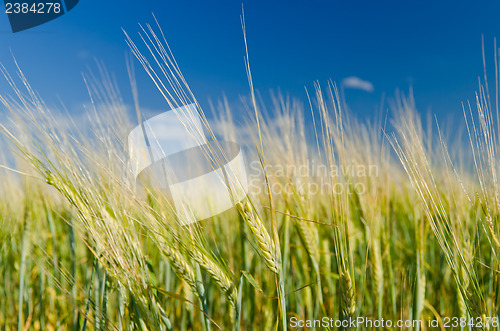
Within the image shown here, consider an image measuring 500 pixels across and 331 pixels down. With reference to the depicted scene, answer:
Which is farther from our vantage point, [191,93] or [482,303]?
[482,303]

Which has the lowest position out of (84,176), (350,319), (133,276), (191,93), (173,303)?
(173,303)

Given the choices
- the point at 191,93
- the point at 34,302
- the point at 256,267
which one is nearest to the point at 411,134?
the point at 191,93

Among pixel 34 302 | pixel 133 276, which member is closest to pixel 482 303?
pixel 133 276

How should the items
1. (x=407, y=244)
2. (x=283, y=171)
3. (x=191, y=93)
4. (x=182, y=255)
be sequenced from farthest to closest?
(x=407, y=244) → (x=283, y=171) → (x=182, y=255) → (x=191, y=93)

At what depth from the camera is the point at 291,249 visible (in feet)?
4.47

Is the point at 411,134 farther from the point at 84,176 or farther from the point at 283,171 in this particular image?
the point at 84,176

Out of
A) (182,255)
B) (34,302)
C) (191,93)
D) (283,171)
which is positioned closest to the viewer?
(191,93)

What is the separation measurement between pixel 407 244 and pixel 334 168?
3.46 ft

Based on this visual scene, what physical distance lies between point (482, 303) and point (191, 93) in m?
0.80

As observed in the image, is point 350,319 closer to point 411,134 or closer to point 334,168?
point 334,168

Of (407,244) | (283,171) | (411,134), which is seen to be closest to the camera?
(411,134)

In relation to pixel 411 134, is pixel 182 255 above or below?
below

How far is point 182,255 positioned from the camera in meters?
0.74

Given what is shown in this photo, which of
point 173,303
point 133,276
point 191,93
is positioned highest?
point 191,93
